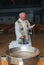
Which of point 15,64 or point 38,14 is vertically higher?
point 15,64

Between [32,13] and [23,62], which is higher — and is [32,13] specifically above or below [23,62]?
below

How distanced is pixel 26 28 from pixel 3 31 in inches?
196

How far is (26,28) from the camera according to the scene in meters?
3.86

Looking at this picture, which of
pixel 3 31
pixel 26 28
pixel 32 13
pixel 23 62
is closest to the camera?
pixel 23 62

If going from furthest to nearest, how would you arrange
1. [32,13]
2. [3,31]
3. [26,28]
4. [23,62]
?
[32,13] → [3,31] → [26,28] → [23,62]

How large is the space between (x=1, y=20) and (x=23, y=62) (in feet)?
30.7

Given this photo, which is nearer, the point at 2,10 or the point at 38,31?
the point at 38,31

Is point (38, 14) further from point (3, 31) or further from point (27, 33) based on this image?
point (27, 33)

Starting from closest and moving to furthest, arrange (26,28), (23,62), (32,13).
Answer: (23,62), (26,28), (32,13)

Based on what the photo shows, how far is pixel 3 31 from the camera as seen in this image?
8.75m

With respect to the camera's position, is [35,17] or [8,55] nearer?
[8,55]
